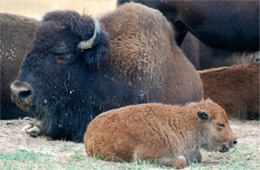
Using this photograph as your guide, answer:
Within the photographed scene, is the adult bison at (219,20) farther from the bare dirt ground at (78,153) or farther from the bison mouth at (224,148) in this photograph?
the bison mouth at (224,148)

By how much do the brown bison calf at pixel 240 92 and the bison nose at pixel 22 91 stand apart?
3.16 m

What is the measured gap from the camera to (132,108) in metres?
5.96

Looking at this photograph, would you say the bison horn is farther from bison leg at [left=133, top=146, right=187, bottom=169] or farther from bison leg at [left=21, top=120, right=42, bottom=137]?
bison leg at [left=133, top=146, right=187, bottom=169]

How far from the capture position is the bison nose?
691cm

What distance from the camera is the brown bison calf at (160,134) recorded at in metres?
5.73

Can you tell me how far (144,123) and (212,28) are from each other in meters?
4.10

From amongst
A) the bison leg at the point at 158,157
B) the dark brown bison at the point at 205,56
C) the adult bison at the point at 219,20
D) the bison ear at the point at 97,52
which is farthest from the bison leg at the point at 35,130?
the dark brown bison at the point at 205,56

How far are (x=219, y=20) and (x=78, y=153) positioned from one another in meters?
3.99

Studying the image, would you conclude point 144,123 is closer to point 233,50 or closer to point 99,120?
point 99,120

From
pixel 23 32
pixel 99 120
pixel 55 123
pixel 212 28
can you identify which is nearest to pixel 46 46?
pixel 55 123

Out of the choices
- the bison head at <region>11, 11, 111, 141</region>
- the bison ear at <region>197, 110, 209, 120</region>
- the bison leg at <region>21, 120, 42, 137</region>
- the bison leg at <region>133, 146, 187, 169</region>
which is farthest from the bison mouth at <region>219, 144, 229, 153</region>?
the bison leg at <region>21, 120, 42, 137</region>

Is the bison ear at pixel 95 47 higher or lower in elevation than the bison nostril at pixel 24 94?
higher

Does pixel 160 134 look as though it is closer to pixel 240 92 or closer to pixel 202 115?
pixel 202 115

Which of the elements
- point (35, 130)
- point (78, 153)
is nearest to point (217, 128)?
point (78, 153)
